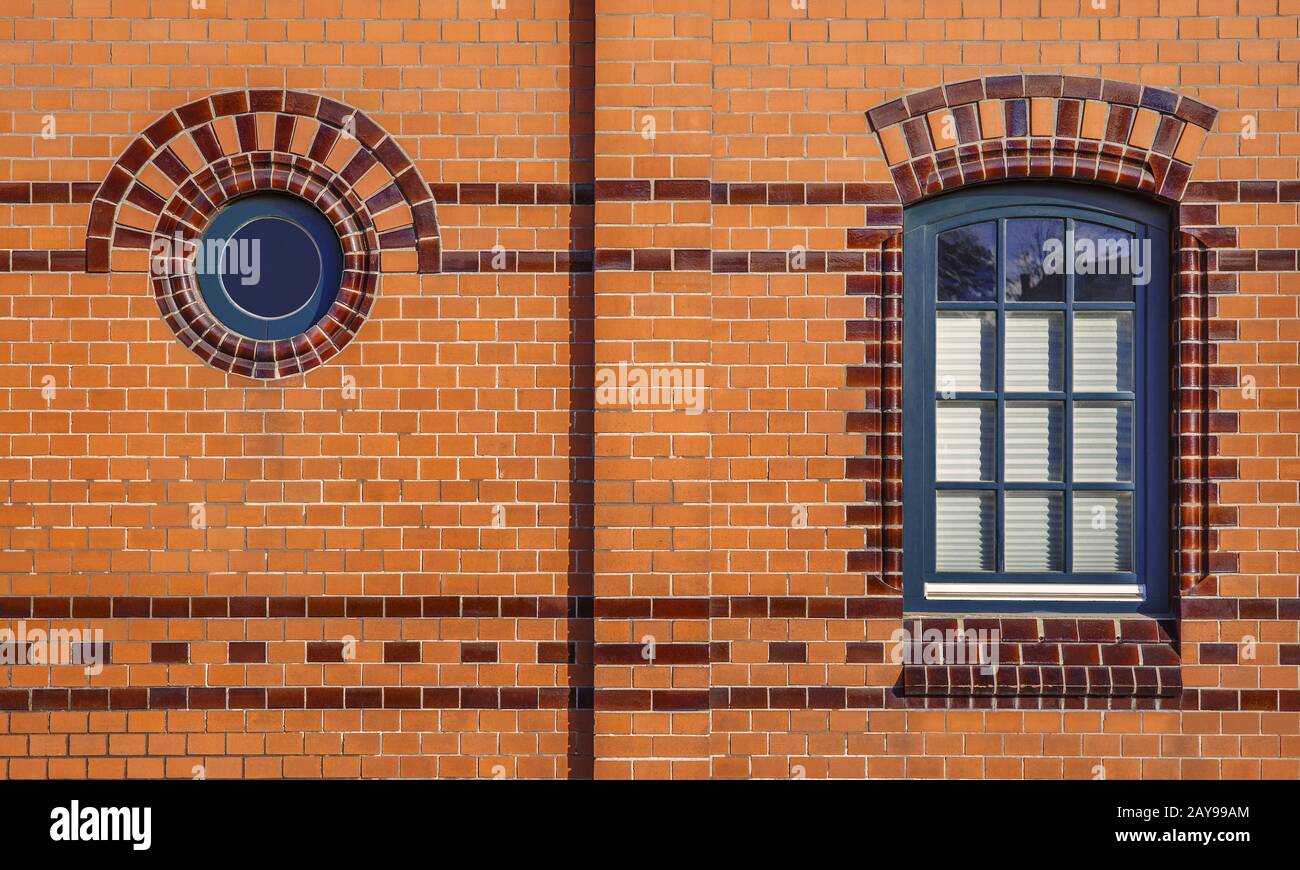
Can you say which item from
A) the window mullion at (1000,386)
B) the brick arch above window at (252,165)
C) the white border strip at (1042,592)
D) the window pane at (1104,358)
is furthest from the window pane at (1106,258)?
the brick arch above window at (252,165)

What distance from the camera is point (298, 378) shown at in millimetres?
3873

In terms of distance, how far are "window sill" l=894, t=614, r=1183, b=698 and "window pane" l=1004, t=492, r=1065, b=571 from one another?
0.80ft

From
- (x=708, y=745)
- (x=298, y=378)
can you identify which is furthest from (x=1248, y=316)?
(x=298, y=378)

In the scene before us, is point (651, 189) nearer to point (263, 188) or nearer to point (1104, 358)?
point (263, 188)

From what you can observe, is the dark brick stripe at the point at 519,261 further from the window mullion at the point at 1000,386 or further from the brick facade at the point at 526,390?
the window mullion at the point at 1000,386

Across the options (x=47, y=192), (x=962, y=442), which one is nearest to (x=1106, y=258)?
(x=962, y=442)

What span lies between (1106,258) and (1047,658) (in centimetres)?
177

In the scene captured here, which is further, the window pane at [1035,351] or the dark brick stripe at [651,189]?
the window pane at [1035,351]

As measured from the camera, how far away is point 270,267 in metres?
3.92

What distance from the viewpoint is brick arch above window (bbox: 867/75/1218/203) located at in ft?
12.5

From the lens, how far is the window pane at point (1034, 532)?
3963 millimetres

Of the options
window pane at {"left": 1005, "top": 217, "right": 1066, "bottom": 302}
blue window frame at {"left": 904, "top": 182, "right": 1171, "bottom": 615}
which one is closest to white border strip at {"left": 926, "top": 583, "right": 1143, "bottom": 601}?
blue window frame at {"left": 904, "top": 182, "right": 1171, "bottom": 615}

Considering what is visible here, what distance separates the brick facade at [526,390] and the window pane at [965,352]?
284mm

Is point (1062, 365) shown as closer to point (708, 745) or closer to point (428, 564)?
point (708, 745)
